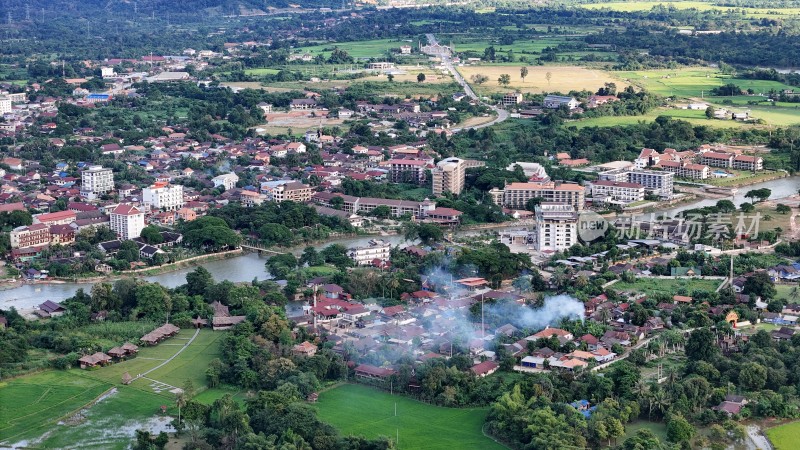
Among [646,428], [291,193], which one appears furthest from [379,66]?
[646,428]

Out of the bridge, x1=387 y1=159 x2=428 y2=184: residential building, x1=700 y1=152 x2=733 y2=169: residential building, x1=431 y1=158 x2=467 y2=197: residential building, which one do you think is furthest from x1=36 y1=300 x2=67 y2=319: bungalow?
x1=700 y1=152 x2=733 y2=169: residential building

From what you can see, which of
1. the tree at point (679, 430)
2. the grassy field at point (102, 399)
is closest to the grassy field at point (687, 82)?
the grassy field at point (102, 399)

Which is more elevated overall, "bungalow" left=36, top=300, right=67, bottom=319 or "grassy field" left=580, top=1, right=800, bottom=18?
"grassy field" left=580, top=1, right=800, bottom=18

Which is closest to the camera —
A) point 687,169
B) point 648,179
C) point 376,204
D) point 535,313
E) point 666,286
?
point 535,313

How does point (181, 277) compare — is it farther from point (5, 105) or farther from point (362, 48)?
point (362, 48)

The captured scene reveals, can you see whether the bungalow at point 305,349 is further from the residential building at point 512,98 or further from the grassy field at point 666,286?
the residential building at point 512,98

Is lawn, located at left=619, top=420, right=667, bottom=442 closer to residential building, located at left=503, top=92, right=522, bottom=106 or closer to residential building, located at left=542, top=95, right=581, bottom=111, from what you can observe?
residential building, located at left=542, top=95, right=581, bottom=111
